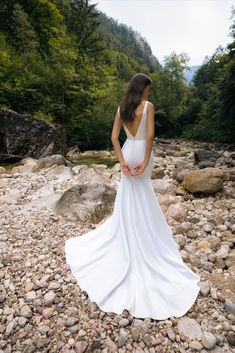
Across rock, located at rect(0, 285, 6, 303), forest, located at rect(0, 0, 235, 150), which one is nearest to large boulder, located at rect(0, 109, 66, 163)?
forest, located at rect(0, 0, 235, 150)

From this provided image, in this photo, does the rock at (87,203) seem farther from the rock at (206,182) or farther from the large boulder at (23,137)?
the large boulder at (23,137)

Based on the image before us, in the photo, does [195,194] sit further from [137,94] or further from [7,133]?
[7,133]

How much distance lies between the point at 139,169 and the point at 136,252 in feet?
2.75

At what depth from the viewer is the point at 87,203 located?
3.97 metres

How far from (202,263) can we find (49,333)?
1818mm

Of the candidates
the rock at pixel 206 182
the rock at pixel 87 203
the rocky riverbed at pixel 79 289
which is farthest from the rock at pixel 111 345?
the rock at pixel 206 182

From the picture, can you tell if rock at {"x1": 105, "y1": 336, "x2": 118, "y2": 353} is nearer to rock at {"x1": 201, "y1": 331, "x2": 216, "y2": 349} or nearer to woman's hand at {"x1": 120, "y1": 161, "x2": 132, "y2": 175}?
rock at {"x1": 201, "y1": 331, "x2": 216, "y2": 349}

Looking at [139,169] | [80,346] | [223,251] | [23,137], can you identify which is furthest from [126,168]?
[23,137]

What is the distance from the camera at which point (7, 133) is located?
8164 mm

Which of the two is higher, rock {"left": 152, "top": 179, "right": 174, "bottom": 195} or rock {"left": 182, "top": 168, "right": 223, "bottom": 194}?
rock {"left": 182, "top": 168, "right": 223, "bottom": 194}

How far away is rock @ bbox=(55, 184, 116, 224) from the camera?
380 cm

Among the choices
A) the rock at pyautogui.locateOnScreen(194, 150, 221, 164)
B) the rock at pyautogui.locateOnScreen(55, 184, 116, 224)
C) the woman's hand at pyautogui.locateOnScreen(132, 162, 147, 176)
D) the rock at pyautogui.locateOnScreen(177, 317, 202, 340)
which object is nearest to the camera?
the rock at pyautogui.locateOnScreen(177, 317, 202, 340)

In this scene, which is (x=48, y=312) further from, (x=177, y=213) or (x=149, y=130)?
(x=177, y=213)

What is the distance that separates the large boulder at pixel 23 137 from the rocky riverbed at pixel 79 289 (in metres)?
3.50
